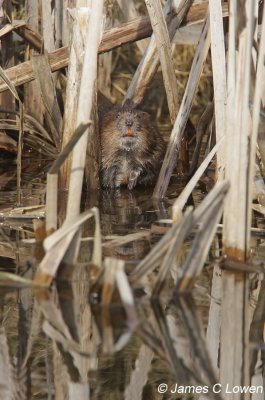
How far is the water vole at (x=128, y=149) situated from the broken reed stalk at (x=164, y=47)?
54 centimetres

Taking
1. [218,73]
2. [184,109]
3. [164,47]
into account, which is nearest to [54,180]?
[218,73]

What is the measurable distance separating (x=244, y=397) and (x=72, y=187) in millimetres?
1361

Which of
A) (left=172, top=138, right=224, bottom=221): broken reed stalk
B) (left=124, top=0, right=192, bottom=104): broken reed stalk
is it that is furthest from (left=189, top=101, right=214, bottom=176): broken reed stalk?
(left=172, top=138, right=224, bottom=221): broken reed stalk

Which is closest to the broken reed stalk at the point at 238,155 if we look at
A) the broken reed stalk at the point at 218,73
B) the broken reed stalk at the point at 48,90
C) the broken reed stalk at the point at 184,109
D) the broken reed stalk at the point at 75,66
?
the broken reed stalk at the point at 218,73

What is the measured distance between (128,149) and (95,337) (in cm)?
343

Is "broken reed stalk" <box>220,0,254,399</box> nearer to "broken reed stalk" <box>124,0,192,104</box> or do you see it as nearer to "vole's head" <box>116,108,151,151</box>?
"broken reed stalk" <box>124,0,192,104</box>

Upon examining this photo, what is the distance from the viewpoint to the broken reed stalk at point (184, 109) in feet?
20.3

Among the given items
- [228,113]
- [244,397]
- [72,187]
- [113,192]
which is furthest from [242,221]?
[113,192]

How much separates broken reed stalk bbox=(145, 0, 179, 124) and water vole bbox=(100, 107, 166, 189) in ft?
1.79

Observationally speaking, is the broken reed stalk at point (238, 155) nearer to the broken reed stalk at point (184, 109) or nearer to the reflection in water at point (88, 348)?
the reflection in water at point (88, 348)

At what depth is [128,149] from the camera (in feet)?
23.3

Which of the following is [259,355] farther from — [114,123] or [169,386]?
[114,123]

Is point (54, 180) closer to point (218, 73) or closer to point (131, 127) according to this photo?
point (218, 73)

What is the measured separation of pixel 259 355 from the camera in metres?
3.76
